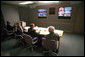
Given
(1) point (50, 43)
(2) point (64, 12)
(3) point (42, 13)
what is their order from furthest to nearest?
(3) point (42, 13) → (2) point (64, 12) → (1) point (50, 43)

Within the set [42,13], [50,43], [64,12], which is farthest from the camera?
[42,13]

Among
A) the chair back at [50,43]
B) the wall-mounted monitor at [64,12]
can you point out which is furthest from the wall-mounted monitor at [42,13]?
the chair back at [50,43]

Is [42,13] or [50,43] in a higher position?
[42,13]

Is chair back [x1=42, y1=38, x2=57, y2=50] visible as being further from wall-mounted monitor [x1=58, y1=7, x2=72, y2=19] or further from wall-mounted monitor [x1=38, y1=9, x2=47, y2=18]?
wall-mounted monitor [x1=38, y1=9, x2=47, y2=18]

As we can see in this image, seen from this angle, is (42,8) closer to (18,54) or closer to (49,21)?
(49,21)

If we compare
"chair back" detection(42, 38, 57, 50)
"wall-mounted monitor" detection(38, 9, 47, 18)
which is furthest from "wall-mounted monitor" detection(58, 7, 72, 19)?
"chair back" detection(42, 38, 57, 50)

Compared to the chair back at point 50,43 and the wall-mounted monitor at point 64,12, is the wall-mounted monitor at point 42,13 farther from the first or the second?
the chair back at point 50,43

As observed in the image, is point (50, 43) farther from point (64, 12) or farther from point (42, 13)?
point (42, 13)

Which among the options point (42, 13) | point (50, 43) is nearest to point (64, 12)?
point (42, 13)

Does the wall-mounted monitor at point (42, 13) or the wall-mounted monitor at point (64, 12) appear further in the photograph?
the wall-mounted monitor at point (42, 13)

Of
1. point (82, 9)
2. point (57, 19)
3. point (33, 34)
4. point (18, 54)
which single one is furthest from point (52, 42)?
point (82, 9)

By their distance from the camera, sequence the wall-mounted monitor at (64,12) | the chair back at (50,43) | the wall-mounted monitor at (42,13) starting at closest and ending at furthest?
the chair back at (50,43) < the wall-mounted monitor at (64,12) < the wall-mounted monitor at (42,13)

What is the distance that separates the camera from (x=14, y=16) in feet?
15.1

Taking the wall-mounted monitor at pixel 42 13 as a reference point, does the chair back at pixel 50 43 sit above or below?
below
